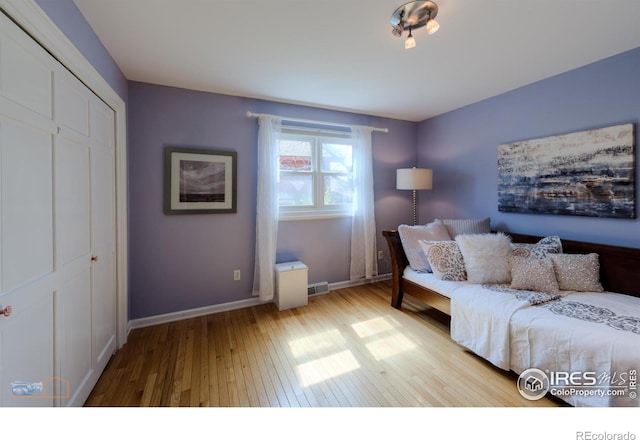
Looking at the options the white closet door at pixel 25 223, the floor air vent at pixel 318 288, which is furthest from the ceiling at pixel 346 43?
the floor air vent at pixel 318 288

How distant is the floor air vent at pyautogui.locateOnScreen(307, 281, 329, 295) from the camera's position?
3.20 meters

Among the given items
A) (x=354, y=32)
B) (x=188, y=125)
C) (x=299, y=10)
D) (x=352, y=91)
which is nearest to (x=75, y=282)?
(x=188, y=125)

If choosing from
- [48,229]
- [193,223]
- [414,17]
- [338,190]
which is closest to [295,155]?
[338,190]

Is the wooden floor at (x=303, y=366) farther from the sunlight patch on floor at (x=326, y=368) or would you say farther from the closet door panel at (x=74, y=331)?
the closet door panel at (x=74, y=331)

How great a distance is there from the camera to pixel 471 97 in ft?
9.60

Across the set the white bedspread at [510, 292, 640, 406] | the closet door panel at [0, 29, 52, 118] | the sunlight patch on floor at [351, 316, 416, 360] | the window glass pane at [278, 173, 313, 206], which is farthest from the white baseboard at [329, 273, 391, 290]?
the closet door panel at [0, 29, 52, 118]

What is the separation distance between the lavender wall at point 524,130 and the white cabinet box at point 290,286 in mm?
2209

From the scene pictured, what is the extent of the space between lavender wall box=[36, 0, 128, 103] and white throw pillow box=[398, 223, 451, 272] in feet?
9.36

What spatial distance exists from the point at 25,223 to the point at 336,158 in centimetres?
291

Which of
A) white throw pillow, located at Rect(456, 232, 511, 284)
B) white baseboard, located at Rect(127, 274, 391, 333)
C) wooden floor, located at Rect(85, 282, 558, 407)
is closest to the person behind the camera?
wooden floor, located at Rect(85, 282, 558, 407)

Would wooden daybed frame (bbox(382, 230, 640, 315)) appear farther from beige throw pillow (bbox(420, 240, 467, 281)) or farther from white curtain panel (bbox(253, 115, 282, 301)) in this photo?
white curtain panel (bbox(253, 115, 282, 301))

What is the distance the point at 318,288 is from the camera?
325 cm

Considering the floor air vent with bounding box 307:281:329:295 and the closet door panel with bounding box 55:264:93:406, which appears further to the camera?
the floor air vent with bounding box 307:281:329:295
